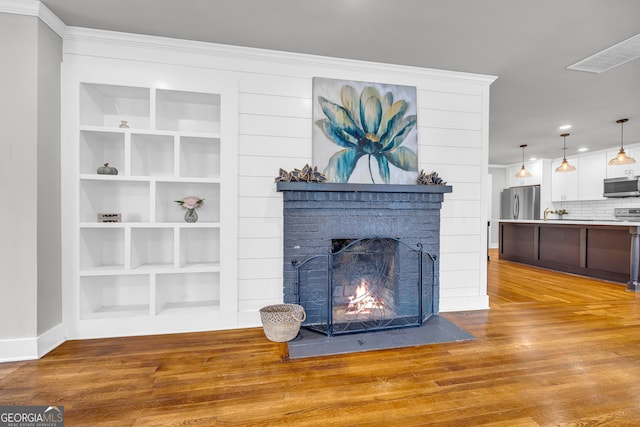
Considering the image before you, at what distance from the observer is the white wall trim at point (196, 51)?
2.42 meters

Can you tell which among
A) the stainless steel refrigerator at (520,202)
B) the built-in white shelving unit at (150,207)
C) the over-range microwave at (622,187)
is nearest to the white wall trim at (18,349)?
the built-in white shelving unit at (150,207)

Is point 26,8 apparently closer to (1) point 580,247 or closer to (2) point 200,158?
(2) point 200,158

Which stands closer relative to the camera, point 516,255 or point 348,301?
point 348,301

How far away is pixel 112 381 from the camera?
1839 millimetres

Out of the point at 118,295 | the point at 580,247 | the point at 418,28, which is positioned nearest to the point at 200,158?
the point at 118,295

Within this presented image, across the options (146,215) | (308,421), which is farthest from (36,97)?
(308,421)

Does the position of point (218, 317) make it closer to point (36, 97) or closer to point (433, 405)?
point (433, 405)

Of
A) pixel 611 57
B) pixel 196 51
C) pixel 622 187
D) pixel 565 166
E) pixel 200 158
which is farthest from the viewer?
pixel 622 187

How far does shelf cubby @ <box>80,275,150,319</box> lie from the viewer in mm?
2551

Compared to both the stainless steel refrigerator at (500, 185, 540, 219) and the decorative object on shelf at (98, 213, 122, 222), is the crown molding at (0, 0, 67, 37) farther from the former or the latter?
the stainless steel refrigerator at (500, 185, 540, 219)

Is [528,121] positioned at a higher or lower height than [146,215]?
higher

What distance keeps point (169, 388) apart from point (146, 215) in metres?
1.56

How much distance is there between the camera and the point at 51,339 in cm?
226

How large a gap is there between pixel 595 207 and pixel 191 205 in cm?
879
